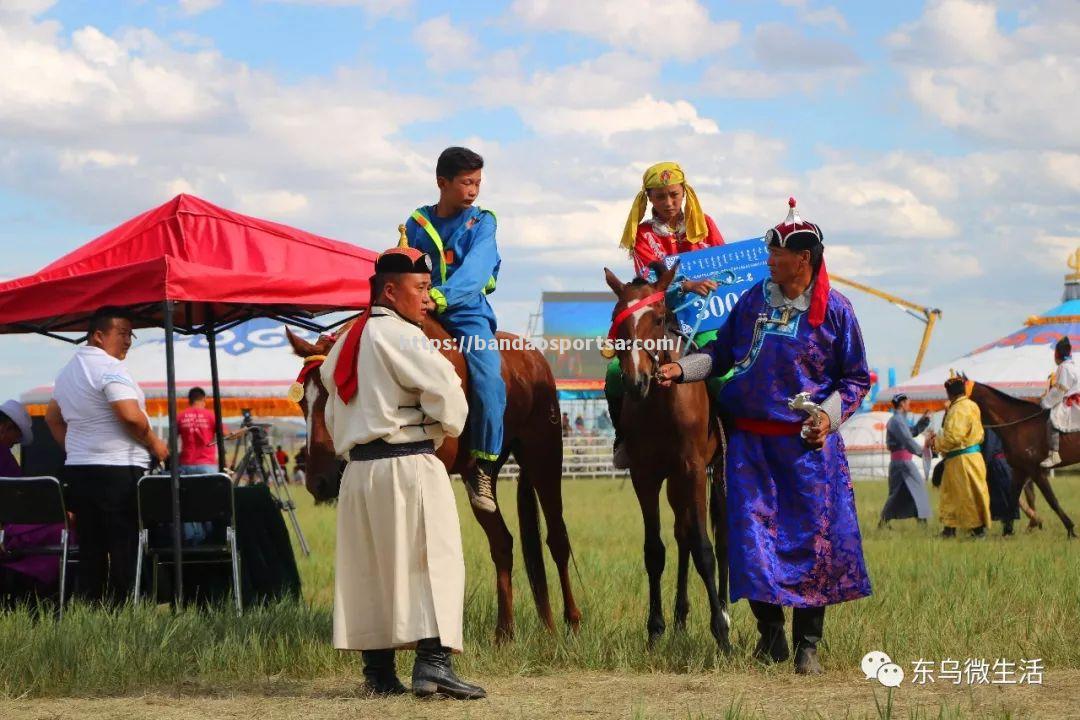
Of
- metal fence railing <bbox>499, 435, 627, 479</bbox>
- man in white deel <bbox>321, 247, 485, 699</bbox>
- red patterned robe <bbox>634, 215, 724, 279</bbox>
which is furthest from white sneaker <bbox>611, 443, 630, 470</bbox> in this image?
metal fence railing <bbox>499, 435, 627, 479</bbox>

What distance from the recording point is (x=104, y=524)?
8969mm

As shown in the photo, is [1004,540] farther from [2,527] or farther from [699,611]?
[2,527]

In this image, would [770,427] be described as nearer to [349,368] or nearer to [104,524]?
[349,368]

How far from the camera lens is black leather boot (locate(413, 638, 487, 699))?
6121mm

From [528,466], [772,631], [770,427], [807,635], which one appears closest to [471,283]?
[528,466]

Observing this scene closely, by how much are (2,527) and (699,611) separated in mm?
4545

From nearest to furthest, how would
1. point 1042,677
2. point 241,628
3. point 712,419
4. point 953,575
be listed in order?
point 1042,677
point 241,628
point 712,419
point 953,575

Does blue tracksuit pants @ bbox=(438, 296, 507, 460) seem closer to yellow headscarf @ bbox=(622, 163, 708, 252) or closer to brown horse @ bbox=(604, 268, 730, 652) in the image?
brown horse @ bbox=(604, 268, 730, 652)

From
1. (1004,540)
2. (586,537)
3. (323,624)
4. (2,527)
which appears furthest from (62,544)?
(1004,540)

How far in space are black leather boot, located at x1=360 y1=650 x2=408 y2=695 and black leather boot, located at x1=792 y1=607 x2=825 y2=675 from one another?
6.43ft

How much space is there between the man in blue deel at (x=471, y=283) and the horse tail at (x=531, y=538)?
2.81ft

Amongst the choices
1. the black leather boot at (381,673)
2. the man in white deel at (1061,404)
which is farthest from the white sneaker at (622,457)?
the man in white deel at (1061,404)

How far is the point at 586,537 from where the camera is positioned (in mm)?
16641

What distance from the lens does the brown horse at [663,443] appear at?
7.54m
